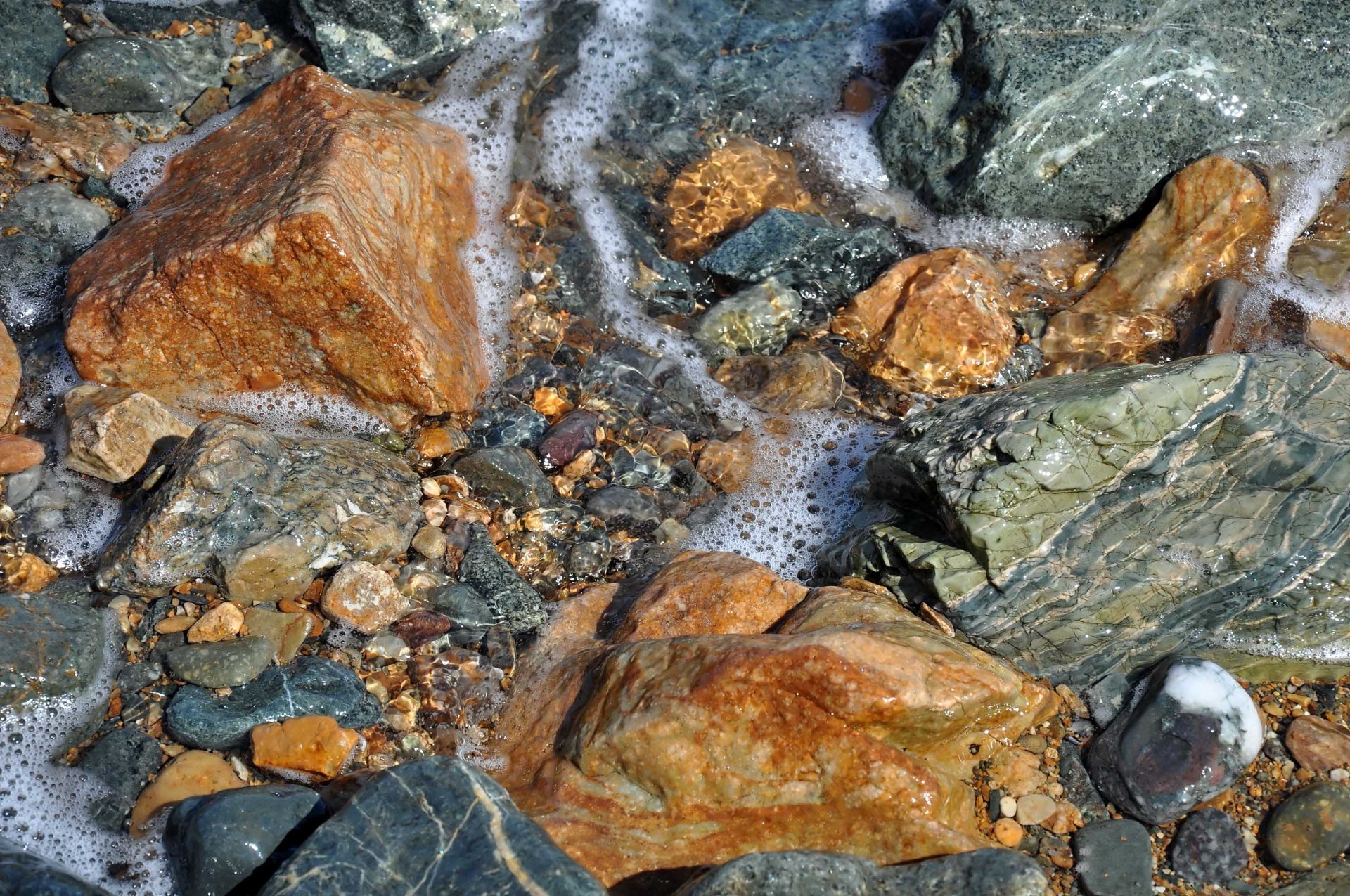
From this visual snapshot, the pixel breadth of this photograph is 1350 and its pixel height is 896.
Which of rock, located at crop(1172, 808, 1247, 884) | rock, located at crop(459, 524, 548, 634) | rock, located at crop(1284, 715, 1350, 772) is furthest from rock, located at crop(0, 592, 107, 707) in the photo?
rock, located at crop(1284, 715, 1350, 772)

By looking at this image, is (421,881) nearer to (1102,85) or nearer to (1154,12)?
(1102,85)

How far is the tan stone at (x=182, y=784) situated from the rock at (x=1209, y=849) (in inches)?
105

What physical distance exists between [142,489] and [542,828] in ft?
6.44

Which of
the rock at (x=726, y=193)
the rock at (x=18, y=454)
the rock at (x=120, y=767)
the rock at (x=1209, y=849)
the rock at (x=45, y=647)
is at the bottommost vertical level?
the rock at (x=1209, y=849)

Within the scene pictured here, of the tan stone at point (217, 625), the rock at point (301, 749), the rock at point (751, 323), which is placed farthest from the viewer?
the rock at point (751, 323)

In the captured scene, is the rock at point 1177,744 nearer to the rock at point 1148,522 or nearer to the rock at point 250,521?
the rock at point 1148,522

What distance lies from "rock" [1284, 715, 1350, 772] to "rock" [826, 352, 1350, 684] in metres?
0.20

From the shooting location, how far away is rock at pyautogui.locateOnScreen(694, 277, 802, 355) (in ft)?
14.8

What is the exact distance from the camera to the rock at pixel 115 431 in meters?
3.52

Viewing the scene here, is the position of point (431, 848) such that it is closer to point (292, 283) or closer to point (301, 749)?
point (301, 749)

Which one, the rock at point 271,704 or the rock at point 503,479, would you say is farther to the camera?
the rock at point 503,479

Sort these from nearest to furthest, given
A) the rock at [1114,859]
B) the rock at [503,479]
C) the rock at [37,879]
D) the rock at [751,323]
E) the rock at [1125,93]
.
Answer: the rock at [37,879], the rock at [1114,859], the rock at [503,479], the rock at [751,323], the rock at [1125,93]

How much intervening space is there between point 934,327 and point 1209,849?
2.29 m

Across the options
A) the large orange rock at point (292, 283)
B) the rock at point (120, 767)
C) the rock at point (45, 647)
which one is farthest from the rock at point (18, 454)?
the rock at point (120, 767)
